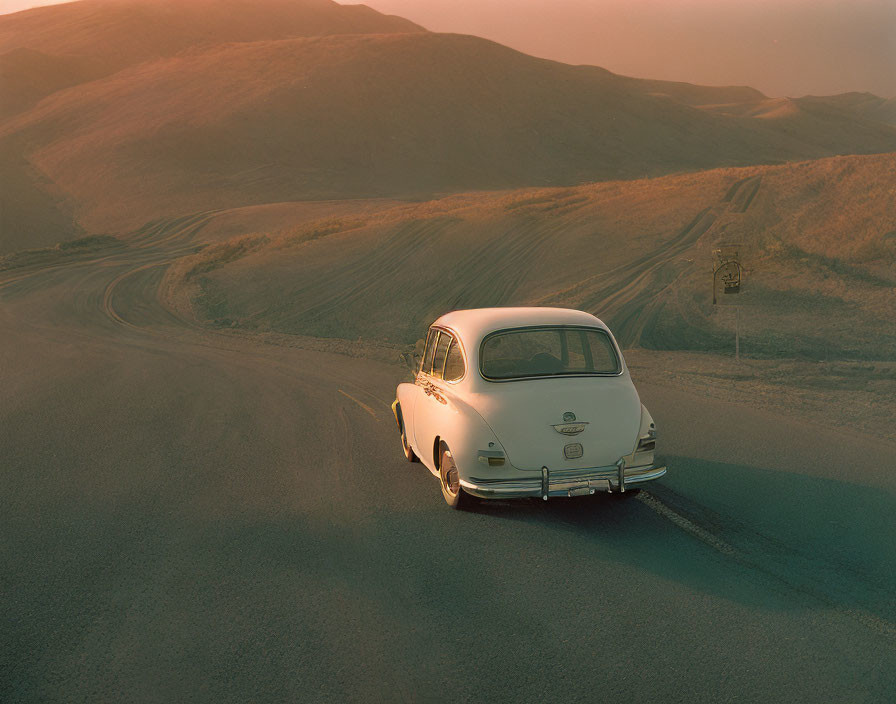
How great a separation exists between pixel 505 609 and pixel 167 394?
33.5 feet

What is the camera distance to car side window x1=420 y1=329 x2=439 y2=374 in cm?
866

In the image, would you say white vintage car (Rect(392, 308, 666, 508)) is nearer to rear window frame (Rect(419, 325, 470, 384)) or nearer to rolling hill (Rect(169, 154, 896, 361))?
rear window frame (Rect(419, 325, 470, 384))

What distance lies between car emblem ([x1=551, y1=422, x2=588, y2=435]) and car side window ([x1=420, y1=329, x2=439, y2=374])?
1.99 m

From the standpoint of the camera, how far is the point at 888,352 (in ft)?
54.8

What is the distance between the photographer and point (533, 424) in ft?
22.9

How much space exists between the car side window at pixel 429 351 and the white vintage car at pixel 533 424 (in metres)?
0.58

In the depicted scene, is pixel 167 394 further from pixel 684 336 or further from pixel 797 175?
pixel 797 175

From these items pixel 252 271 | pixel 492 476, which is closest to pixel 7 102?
pixel 252 271

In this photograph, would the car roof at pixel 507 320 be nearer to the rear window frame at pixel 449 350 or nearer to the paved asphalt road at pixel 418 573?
the rear window frame at pixel 449 350

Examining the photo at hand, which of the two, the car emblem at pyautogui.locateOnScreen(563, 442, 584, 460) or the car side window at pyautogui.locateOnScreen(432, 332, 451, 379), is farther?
the car side window at pyautogui.locateOnScreen(432, 332, 451, 379)

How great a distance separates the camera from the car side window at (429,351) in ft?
28.4

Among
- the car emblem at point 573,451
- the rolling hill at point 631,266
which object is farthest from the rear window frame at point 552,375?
the rolling hill at point 631,266

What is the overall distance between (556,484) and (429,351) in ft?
7.87

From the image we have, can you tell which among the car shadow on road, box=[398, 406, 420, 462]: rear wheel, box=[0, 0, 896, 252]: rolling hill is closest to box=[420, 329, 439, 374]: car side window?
box=[398, 406, 420, 462]: rear wheel
